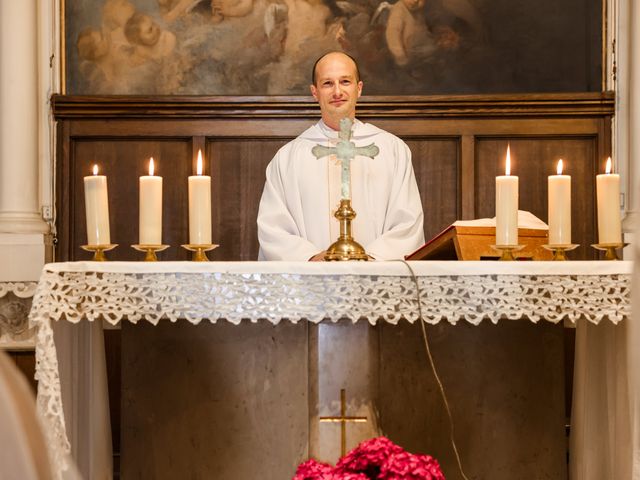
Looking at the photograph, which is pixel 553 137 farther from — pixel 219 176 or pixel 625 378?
pixel 625 378

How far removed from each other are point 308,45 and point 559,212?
312 cm

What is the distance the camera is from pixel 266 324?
3.31 m

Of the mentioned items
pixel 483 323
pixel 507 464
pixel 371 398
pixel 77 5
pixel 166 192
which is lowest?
pixel 507 464

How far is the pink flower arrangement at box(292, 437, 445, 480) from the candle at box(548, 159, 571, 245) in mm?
1011

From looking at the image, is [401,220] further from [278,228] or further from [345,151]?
[345,151]

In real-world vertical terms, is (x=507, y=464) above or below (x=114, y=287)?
below

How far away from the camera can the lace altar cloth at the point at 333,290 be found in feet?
9.37

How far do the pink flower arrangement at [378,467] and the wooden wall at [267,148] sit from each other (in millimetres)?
3440

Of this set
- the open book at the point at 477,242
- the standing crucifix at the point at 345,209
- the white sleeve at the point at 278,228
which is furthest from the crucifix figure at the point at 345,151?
the white sleeve at the point at 278,228

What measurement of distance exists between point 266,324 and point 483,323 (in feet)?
2.48

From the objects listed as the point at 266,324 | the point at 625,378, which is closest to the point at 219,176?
the point at 266,324

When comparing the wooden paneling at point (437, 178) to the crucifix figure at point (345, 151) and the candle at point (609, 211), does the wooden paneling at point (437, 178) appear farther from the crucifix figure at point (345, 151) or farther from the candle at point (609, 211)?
the candle at point (609, 211)

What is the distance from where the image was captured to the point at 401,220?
4227 mm

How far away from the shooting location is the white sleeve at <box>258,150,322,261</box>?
390cm
